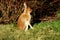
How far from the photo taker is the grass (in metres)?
7.75

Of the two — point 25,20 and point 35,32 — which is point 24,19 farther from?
point 35,32

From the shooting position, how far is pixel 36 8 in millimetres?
9984

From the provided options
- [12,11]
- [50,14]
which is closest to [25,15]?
[12,11]

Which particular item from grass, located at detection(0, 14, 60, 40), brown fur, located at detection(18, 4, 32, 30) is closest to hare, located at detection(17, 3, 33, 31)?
brown fur, located at detection(18, 4, 32, 30)

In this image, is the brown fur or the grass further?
the brown fur

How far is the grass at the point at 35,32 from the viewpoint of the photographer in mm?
7746

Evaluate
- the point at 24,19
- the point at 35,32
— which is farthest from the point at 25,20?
the point at 35,32

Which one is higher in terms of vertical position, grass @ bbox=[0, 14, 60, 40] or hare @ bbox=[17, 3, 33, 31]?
hare @ bbox=[17, 3, 33, 31]

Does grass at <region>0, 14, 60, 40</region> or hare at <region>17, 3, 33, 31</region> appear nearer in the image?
grass at <region>0, 14, 60, 40</region>

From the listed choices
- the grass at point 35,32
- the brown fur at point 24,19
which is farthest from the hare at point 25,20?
the grass at point 35,32

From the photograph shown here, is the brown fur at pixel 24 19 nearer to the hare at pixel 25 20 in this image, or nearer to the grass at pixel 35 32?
the hare at pixel 25 20

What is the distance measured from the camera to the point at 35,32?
828 cm

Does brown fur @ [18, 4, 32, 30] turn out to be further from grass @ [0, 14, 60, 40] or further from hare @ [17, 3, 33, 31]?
grass @ [0, 14, 60, 40]

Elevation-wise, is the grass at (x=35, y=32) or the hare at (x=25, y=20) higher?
the hare at (x=25, y=20)
